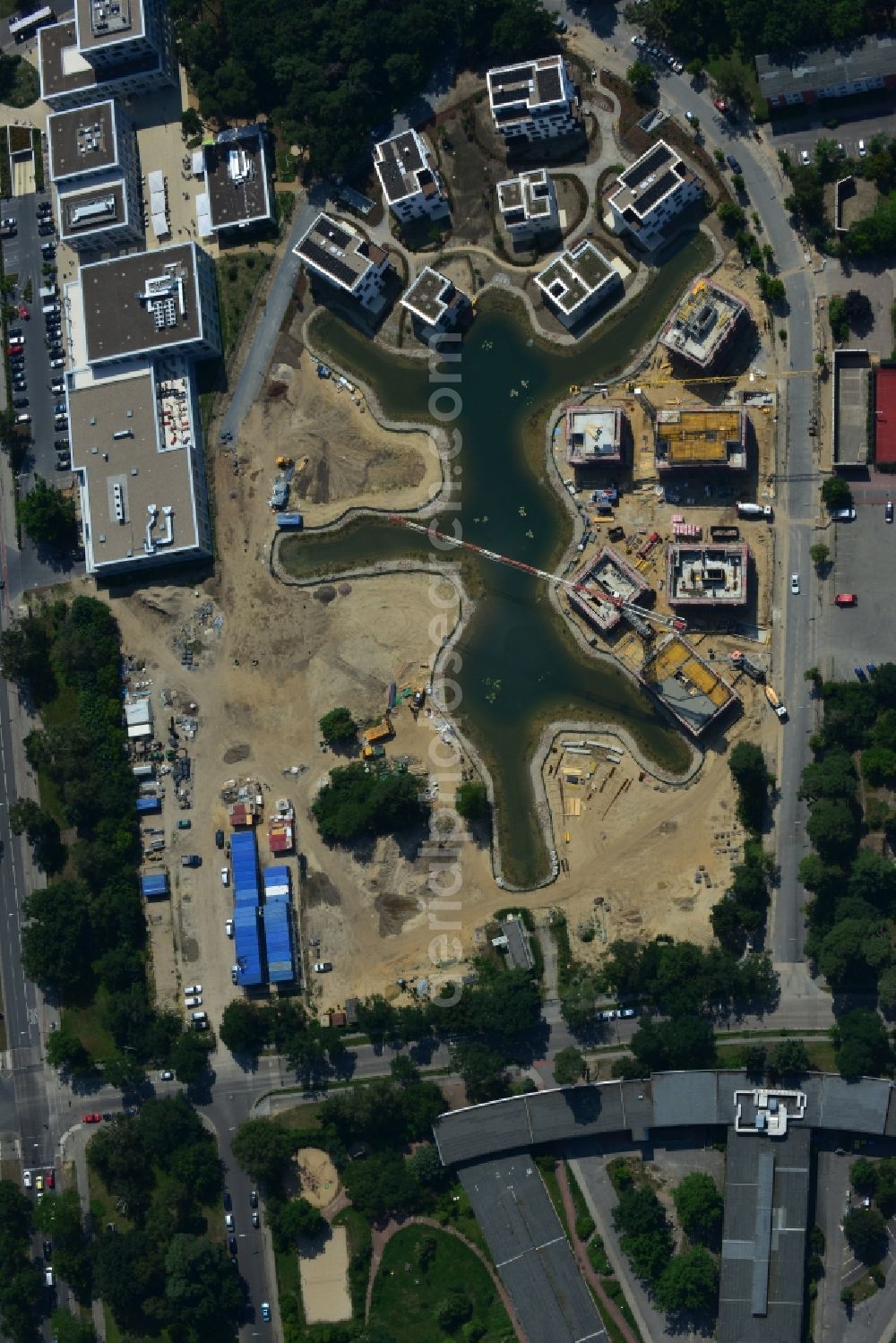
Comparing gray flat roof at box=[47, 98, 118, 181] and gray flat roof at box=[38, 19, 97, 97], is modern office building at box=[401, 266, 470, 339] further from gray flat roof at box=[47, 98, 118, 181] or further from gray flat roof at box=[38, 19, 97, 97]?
gray flat roof at box=[38, 19, 97, 97]

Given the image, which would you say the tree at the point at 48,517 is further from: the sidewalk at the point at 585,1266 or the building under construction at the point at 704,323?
the sidewalk at the point at 585,1266

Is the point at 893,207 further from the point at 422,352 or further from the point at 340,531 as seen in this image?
the point at 340,531

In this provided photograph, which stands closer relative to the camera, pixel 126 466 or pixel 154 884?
pixel 154 884

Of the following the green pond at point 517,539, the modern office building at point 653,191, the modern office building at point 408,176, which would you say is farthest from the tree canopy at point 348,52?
the green pond at point 517,539

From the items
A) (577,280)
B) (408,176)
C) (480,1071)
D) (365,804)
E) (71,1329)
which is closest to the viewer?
(480,1071)

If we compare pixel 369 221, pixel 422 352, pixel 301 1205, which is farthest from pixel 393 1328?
pixel 369 221

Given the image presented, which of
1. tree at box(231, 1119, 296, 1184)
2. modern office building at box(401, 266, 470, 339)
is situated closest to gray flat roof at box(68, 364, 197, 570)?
modern office building at box(401, 266, 470, 339)

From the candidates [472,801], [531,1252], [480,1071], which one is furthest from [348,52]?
[531,1252]

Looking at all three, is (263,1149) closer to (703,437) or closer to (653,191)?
(703,437)
